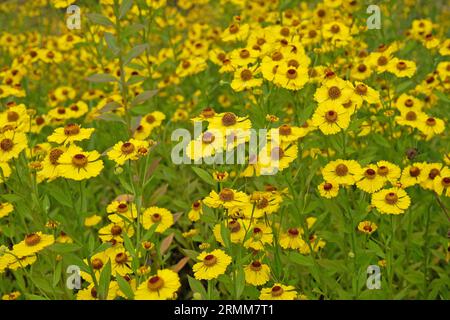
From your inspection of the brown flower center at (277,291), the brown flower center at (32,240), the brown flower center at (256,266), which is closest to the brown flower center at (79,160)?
the brown flower center at (32,240)

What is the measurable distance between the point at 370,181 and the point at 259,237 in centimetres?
56

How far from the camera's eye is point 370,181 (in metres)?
2.39


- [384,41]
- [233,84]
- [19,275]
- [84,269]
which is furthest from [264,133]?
→ [384,41]

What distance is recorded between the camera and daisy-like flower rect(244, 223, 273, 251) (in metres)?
2.30

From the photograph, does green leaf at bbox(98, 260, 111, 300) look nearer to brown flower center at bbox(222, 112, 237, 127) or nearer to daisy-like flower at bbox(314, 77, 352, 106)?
brown flower center at bbox(222, 112, 237, 127)

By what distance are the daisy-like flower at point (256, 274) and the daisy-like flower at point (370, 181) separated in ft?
1.87

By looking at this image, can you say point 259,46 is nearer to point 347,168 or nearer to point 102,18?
point 102,18

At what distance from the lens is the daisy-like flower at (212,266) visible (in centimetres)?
196

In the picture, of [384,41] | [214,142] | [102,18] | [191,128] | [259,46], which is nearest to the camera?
[214,142]

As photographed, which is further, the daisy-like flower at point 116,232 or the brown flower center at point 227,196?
the daisy-like flower at point 116,232

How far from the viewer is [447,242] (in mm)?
2791

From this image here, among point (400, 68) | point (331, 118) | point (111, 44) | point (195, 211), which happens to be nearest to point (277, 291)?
point (331, 118)

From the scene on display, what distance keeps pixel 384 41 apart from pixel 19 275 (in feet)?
9.39

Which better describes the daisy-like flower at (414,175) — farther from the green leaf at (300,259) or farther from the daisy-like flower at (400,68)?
the daisy-like flower at (400,68)
